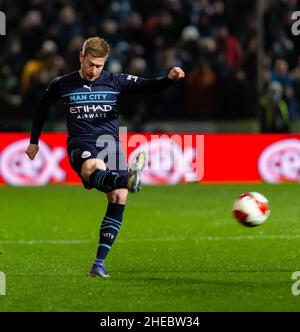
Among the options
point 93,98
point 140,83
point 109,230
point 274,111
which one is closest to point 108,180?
point 109,230

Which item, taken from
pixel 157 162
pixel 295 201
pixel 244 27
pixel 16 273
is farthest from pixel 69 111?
pixel 244 27

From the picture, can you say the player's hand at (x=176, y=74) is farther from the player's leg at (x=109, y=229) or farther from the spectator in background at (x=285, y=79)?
the spectator in background at (x=285, y=79)

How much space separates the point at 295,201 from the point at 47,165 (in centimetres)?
492

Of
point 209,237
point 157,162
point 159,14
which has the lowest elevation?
point 209,237

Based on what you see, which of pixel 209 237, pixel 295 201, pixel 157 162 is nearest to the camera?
pixel 209 237

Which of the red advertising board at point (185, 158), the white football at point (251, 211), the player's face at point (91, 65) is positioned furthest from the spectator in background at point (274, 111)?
the player's face at point (91, 65)

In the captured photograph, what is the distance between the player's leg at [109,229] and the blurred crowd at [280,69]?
410 inches

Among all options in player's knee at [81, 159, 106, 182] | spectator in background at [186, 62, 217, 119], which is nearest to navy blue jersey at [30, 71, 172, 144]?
player's knee at [81, 159, 106, 182]

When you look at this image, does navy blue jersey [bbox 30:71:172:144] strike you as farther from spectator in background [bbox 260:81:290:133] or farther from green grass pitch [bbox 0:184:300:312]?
spectator in background [bbox 260:81:290:133]

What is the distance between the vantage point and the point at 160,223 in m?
13.0

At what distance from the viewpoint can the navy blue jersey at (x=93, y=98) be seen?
8.90 metres

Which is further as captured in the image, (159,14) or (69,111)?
(159,14)

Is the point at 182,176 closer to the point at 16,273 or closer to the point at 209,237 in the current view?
the point at 209,237

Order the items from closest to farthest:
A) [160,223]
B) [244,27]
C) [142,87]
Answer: [142,87] < [160,223] < [244,27]
